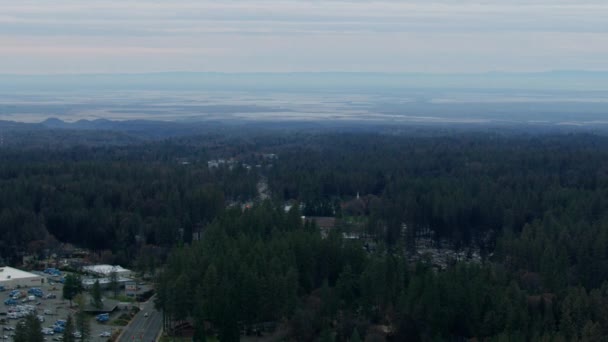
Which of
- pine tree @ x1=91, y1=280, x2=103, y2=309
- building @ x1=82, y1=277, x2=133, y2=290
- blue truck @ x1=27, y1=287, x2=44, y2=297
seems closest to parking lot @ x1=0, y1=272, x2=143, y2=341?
blue truck @ x1=27, y1=287, x2=44, y2=297

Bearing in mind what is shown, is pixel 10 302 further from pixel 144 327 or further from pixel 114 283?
pixel 144 327

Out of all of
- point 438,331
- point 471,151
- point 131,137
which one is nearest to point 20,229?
point 438,331

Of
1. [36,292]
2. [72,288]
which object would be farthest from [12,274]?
[72,288]

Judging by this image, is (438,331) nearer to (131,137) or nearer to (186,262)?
(186,262)

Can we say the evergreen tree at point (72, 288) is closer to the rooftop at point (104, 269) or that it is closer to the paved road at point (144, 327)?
the paved road at point (144, 327)

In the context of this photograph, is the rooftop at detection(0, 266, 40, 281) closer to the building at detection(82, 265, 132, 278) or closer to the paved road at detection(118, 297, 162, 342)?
the building at detection(82, 265, 132, 278)

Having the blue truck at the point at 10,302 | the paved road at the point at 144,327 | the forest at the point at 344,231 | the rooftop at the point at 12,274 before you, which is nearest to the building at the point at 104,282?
the forest at the point at 344,231

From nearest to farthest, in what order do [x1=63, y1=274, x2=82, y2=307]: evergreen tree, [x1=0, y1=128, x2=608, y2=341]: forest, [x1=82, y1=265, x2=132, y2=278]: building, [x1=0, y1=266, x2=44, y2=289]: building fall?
[x1=0, y1=128, x2=608, y2=341]: forest → [x1=63, y1=274, x2=82, y2=307]: evergreen tree → [x1=0, y1=266, x2=44, y2=289]: building → [x1=82, y1=265, x2=132, y2=278]: building

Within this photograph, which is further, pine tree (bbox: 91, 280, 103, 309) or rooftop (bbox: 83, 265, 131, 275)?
rooftop (bbox: 83, 265, 131, 275)
